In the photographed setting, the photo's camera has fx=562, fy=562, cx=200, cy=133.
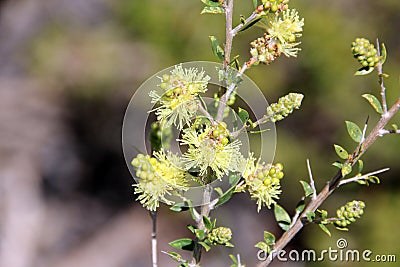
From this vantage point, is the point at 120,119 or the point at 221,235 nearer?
the point at 221,235

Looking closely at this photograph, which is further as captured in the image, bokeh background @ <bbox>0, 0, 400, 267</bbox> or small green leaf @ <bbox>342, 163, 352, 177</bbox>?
bokeh background @ <bbox>0, 0, 400, 267</bbox>

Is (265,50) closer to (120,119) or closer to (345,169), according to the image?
(345,169)

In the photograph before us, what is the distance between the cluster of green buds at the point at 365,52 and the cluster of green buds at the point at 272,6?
0.07 meters

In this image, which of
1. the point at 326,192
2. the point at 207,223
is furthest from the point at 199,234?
the point at 326,192

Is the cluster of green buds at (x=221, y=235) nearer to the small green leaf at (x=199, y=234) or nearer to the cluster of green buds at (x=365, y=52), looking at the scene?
the small green leaf at (x=199, y=234)

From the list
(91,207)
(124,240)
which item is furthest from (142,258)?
(91,207)

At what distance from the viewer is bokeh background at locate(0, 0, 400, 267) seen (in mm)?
1823

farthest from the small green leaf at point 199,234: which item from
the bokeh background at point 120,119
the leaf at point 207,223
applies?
the bokeh background at point 120,119

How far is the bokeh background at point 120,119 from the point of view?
1823 millimetres

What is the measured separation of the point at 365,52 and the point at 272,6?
9 centimetres

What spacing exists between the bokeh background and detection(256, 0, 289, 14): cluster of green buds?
1288 millimetres

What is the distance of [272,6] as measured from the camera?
1.55 feet

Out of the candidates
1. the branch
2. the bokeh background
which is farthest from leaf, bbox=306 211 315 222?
the bokeh background

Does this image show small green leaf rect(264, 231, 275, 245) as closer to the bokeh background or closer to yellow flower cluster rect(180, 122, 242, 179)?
yellow flower cluster rect(180, 122, 242, 179)
